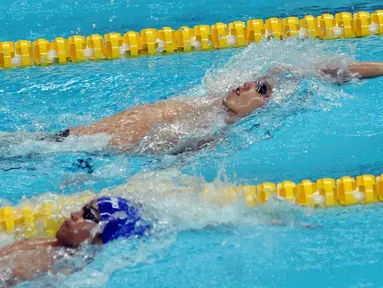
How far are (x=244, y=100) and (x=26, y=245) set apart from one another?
1.69 meters

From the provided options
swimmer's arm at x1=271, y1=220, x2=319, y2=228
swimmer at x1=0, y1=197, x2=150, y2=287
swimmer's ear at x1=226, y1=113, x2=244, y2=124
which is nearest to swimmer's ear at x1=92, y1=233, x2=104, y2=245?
swimmer at x1=0, y1=197, x2=150, y2=287

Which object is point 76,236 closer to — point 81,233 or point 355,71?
point 81,233

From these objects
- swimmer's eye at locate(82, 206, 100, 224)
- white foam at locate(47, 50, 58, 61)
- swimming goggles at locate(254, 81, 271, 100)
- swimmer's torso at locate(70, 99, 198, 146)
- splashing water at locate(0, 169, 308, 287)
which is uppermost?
white foam at locate(47, 50, 58, 61)

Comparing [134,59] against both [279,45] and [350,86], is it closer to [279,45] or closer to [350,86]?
[279,45]

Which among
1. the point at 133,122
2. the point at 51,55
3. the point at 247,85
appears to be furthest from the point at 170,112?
the point at 51,55

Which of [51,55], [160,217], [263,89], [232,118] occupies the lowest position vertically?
[160,217]

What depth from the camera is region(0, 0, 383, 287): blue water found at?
3.60 metres

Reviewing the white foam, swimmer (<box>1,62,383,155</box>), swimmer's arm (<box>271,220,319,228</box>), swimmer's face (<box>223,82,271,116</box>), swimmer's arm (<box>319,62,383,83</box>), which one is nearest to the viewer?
swimmer's arm (<box>271,220,319,228</box>)

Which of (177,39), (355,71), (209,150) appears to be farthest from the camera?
(177,39)

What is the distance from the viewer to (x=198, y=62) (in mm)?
6020

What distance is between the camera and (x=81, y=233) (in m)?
3.63

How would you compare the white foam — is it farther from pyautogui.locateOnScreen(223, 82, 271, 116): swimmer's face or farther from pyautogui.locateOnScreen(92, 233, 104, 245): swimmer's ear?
pyautogui.locateOnScreen(92, 233, 104, 245): swimmer's ear

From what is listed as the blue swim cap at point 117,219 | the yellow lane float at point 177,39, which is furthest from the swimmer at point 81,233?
the yellow lane float at point 177,39

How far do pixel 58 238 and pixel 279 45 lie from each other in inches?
105
